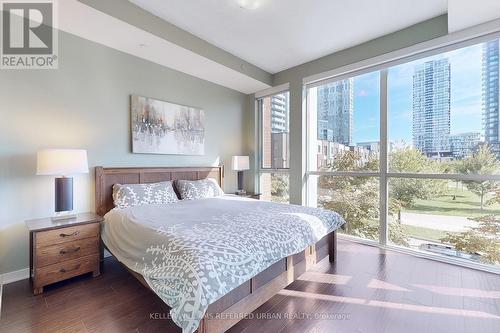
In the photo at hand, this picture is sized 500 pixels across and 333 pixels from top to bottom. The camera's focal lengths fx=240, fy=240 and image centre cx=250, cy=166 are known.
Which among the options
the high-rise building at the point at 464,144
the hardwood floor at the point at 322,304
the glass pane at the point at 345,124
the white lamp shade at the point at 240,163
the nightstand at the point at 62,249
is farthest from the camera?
the white lamp shade at the point at 240,163

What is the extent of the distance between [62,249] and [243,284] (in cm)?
189

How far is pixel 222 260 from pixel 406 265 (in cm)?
248

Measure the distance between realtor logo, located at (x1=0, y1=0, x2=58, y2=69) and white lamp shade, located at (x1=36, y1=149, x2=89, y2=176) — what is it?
1.02 m

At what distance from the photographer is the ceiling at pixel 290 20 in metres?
2.63

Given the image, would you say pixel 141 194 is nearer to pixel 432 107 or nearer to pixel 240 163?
pixel 240 163

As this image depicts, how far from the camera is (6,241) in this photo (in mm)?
2439

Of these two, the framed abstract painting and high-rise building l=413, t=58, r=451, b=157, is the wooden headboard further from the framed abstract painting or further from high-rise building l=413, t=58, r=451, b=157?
high-rise building l=413, t=58, r=451, b=157

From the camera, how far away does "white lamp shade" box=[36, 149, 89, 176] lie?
7.77 feet

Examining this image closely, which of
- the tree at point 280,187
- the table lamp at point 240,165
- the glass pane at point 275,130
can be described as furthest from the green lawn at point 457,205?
the table lamp at point 240,165

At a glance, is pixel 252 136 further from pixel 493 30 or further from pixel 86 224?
pixel 493 30

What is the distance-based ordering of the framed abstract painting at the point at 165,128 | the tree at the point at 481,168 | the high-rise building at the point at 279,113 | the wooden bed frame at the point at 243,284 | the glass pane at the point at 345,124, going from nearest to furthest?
the wooden bed frame at the point at 243,284 < the tree at the point at 481,168 < the framed abstract painting at the point at 165,128 < the glass pane at the point at 345,124 < the high-rise building at the point at 279,113

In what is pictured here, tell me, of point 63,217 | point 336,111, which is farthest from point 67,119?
point 336,111

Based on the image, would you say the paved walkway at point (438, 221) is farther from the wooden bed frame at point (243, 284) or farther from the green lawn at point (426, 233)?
the wooden bed frame at point (243, 284)

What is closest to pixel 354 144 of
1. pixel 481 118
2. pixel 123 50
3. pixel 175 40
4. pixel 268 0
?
pixel 481 118
